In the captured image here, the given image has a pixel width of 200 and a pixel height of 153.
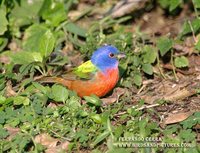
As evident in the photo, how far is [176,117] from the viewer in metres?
6.20

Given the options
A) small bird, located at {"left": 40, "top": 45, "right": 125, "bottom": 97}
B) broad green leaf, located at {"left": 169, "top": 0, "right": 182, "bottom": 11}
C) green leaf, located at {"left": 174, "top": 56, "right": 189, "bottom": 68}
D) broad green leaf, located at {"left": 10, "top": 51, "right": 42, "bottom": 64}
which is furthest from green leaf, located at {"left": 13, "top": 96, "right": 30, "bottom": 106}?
broad green leaf, located at {"left": 169, "top": 0, "right": 182, "bottom": 11}

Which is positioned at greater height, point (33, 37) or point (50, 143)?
point (33, 37)

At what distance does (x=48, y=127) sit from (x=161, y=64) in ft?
7.65

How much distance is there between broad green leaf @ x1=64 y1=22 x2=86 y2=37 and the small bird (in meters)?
1.48

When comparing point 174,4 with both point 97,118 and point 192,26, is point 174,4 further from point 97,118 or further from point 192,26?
point 97,118

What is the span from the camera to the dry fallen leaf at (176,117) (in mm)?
6148

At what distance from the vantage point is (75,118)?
20.0ft

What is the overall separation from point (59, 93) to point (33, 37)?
1926 mm

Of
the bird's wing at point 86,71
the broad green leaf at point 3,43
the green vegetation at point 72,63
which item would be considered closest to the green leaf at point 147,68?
the green vegetation at point 72,63

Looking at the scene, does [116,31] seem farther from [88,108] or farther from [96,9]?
[88,108]

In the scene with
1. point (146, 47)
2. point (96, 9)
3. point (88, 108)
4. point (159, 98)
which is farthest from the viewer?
point (96, 9)

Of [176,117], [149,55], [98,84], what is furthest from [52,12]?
[176,117]

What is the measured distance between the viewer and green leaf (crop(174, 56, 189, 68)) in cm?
739

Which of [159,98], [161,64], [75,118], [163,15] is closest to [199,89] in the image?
[159,98]
